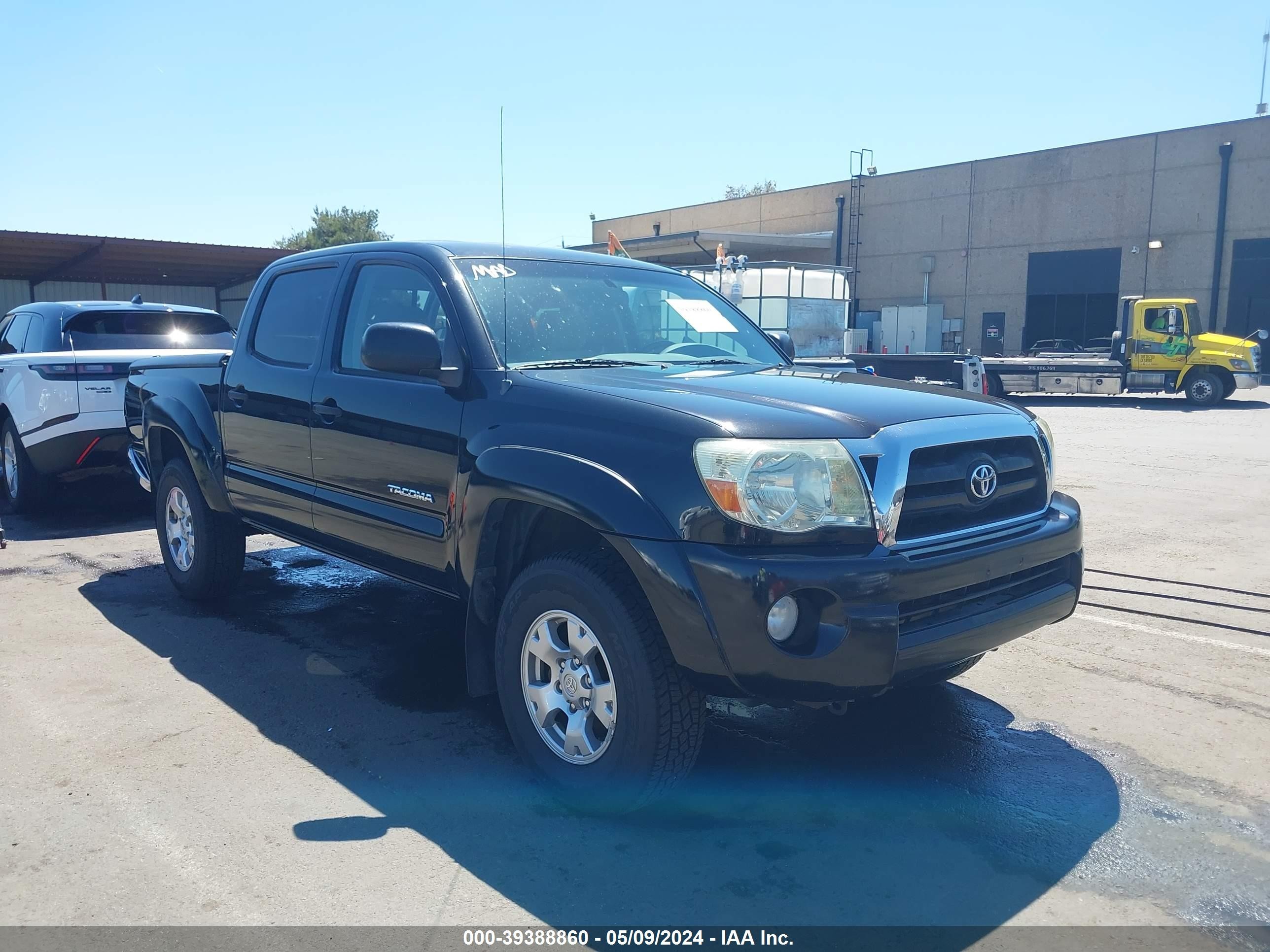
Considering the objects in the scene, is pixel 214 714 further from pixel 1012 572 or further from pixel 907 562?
pixel 1012 572

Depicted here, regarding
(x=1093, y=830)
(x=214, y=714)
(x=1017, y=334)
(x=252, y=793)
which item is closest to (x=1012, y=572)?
(x=1093, y=830)

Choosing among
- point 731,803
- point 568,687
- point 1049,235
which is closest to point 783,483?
point 568,687

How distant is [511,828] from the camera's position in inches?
129

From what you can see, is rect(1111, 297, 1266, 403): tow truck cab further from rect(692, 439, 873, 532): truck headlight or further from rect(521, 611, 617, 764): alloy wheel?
rect(521, 611, 617, 764): alloy wheel

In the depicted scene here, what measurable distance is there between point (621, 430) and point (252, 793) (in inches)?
72.8

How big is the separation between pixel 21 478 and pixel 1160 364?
74.5 ft

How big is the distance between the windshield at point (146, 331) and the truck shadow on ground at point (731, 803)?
15.9ft

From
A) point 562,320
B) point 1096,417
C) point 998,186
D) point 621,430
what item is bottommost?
point 1096,417

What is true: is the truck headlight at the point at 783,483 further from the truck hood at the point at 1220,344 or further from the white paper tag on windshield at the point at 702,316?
the truck hood at the point at 1220,344

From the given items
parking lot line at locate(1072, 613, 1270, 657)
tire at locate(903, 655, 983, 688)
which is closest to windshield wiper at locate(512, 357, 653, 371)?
tire at locate(903, 655, 983, 688)

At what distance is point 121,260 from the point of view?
24.2 meters

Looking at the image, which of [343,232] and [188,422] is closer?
[188,422]

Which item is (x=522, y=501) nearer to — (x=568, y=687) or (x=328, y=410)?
(x=568, y=687)

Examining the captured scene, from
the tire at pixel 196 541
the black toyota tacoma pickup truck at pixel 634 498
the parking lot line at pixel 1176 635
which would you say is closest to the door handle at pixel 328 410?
the black toyota tacoma pickup truck at pixel 634 498
